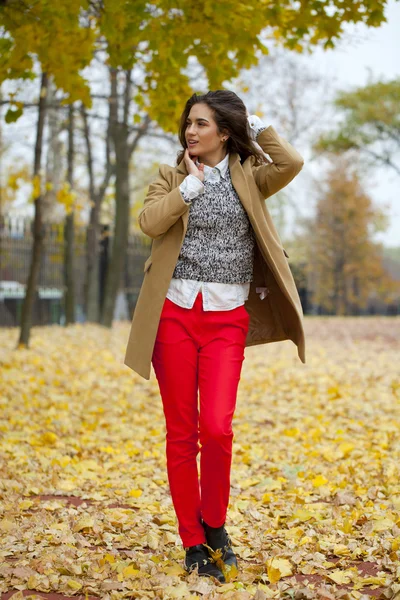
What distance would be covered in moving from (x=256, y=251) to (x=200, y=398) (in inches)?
30.0

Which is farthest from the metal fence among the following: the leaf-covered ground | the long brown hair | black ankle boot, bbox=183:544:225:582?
black ankle boot, bbox=183:544:225:582

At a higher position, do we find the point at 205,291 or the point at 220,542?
the point at 205,291

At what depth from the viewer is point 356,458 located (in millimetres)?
6129

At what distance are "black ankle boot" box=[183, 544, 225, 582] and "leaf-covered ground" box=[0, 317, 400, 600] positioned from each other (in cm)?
6

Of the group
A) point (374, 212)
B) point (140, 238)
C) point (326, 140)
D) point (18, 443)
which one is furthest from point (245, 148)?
point (374, 212)

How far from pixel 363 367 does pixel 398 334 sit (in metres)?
7.99

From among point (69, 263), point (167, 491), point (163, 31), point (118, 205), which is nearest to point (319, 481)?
point (167, 491)

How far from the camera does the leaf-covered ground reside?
144 inches

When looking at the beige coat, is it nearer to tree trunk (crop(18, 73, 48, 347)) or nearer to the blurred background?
the blurred background

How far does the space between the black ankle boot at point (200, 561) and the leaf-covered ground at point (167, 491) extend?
6cm

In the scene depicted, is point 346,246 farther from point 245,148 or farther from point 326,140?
point 245,148

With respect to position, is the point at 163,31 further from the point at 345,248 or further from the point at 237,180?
the point at 345,248

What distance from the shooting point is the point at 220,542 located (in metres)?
3.73

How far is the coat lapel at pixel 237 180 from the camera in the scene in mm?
3686
